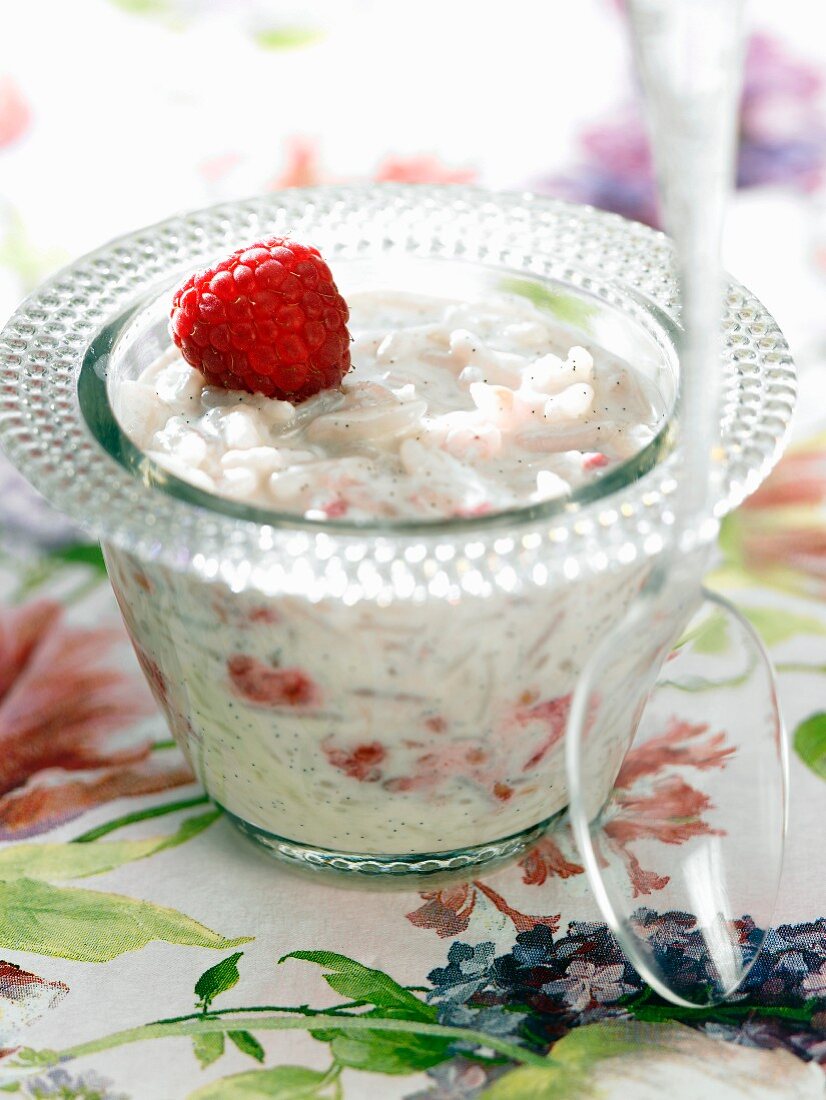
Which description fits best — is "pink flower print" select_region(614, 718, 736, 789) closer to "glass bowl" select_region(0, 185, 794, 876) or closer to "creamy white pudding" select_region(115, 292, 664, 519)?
"glass bowl" select_region(0, 185, 794, 876)

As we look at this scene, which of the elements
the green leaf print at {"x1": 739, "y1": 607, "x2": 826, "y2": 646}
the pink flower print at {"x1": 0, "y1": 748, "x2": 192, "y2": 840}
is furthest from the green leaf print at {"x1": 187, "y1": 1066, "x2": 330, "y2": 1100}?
the green leaf print at {"x1": 739, "y1": 607, "x2": 826, "y2": 646}

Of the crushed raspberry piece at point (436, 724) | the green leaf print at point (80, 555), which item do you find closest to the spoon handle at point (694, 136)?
the crushed raspberry piece at point (436, 724)

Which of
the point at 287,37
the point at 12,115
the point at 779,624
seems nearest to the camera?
the point at 779,624

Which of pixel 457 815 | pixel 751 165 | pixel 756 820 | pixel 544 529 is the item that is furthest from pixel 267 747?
pixel 751 165

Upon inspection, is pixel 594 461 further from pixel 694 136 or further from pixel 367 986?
pixel 367 986

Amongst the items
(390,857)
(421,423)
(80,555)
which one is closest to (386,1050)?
(390,857)

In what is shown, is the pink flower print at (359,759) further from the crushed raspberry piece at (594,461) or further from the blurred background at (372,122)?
the blurred background at (372,122)

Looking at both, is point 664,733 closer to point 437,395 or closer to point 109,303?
point 437,395
